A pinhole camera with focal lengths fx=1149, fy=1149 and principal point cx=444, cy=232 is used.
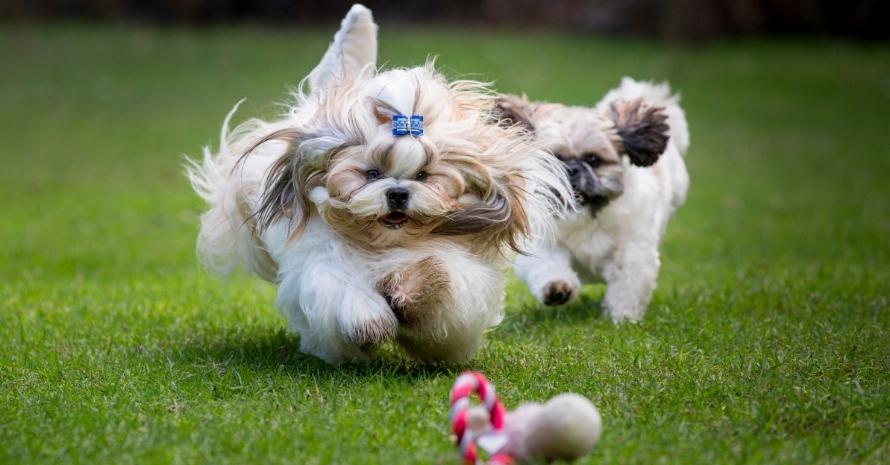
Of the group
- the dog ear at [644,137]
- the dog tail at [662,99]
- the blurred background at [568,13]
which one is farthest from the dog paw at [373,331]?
the blurred background at [568,13]

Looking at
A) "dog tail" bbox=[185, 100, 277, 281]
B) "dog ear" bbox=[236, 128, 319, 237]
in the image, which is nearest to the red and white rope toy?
"dog ear" bbox=[236, 128, 319, 237]

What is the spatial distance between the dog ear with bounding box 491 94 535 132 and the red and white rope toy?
239cm

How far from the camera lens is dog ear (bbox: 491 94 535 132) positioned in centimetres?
562

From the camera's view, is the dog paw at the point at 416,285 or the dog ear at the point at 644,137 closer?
the dog paw at the point at 416,285

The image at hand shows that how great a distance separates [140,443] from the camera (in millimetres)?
3680

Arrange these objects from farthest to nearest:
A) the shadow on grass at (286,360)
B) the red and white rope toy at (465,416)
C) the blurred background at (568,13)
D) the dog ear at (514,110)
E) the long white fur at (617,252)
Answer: the blurred background at (568,13) → the long white fur at (617,252) → the dog ear at (514,110) → the shadow on grass at (286,360) → the red and white rope toy at (465,416)

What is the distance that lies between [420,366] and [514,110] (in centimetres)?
155

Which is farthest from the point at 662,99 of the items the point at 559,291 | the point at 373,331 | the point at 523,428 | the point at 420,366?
the point at 523,428

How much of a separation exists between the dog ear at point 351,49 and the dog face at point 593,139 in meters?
0.69

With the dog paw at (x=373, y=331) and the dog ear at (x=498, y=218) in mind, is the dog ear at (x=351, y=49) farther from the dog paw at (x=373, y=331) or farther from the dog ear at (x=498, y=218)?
the dog paw at (x=373, y=331)

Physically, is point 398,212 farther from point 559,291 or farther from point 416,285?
point 559,291

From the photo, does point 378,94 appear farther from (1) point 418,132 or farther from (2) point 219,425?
(2) point 219,425

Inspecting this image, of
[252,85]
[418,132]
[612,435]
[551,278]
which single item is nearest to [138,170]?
[252,85]

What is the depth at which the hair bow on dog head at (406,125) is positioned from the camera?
171 inches
